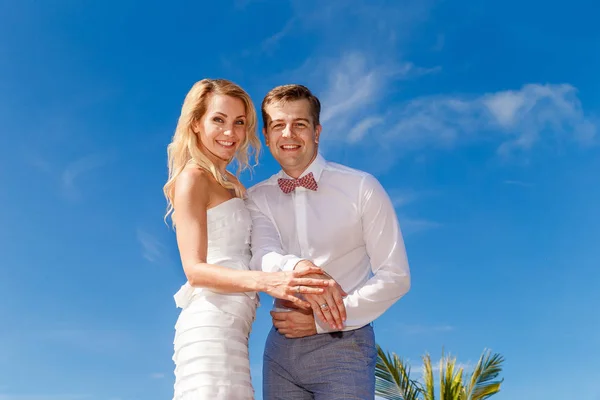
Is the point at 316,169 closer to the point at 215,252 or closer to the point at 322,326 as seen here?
the point at 215,252

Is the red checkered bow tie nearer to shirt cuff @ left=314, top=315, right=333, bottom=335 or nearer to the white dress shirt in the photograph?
the white dress shirt

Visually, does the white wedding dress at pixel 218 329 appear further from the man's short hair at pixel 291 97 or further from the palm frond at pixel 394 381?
the palm frond at pixel 394 381

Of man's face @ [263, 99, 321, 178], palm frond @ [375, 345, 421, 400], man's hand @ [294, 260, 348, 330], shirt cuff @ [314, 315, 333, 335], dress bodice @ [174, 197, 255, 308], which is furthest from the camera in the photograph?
palm frond @ [375, 345, 421, 400]

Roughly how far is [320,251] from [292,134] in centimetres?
76

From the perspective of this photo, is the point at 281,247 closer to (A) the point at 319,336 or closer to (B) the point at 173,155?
(A) the point at 319,336

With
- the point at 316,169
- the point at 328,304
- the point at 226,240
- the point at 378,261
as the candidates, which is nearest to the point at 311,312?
the point at 328,304

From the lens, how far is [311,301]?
375cm

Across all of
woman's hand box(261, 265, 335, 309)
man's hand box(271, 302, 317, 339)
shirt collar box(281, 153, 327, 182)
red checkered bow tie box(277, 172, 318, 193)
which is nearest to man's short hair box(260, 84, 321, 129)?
shirt collar box(281, 153, 327, 182)

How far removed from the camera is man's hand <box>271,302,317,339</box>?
153 inches

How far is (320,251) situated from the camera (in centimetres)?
415

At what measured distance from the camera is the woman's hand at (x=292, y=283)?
366 cm

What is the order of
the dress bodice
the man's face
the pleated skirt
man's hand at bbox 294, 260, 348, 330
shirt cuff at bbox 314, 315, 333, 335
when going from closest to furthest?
the pleated skirt → man's hand at bbox 294, 260, 348, 330 → shirt cuff at bbox 314, 315, 333, 335 → the dress bodice → the man's face

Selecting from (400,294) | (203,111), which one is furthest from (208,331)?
(203,111)

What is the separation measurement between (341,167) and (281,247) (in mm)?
663
